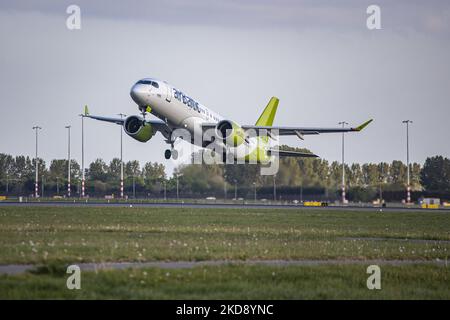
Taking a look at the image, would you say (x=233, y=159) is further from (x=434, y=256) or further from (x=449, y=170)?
(x=449, y=170)

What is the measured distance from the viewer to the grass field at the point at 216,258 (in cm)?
1633

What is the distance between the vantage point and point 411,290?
17.9 metres

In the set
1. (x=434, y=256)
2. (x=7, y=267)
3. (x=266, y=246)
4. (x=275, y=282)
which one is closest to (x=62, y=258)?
(x=7, y=267)

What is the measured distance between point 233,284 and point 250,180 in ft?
202

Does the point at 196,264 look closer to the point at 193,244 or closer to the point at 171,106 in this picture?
the point at 193,244

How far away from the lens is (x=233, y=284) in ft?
56.4

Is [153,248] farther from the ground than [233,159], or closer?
closer

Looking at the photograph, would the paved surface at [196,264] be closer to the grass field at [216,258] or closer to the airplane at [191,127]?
the grass field at [216,258]

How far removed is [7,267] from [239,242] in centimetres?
1074

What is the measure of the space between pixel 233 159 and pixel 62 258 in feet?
132

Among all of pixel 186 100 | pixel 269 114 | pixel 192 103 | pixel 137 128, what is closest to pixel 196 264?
pixel 186 100

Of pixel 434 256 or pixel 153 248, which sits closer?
pixel 153 248
